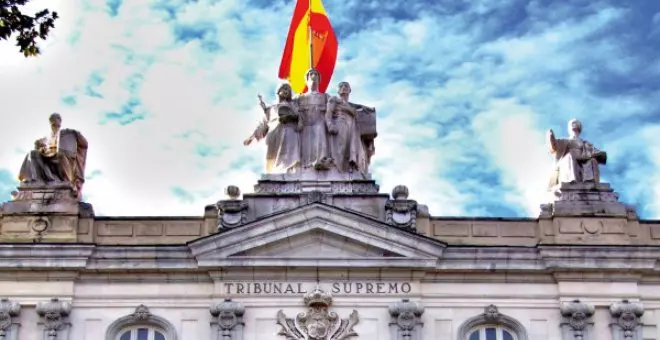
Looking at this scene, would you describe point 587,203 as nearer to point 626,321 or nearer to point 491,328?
point 626,321

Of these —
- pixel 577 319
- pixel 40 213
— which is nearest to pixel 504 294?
pixel 577 319

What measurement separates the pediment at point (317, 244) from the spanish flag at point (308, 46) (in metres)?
6.45

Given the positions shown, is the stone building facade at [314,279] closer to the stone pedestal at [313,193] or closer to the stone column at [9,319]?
the stone column at [9,319]

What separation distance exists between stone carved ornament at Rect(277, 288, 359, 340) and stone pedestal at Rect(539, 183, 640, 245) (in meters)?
4.78

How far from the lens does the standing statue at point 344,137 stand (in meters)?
36.2

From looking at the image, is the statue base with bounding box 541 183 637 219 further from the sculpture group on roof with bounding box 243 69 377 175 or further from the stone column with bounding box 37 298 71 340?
the stone column with bounding box 37 298 71 340

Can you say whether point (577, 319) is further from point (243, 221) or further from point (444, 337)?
point (243, 221)

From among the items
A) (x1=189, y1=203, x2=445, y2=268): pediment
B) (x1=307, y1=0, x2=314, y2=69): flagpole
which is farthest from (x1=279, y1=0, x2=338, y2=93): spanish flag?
(x1=189, y1=203, x2=445, y2=268): pediment

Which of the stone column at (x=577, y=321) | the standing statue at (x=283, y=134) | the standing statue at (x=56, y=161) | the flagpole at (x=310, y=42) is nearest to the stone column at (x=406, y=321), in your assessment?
the stone column at (x=577, y=321)

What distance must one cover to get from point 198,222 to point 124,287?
7.13 feet

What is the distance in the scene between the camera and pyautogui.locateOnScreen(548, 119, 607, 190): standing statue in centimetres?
3572

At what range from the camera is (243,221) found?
3459cm

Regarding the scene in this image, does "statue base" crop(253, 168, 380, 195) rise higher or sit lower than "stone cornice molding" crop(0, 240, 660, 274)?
higher

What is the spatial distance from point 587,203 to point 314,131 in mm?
6396
